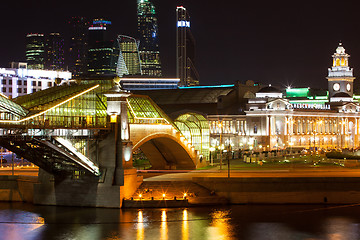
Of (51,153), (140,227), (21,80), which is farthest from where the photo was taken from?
(21,80)

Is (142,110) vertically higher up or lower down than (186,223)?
higher up

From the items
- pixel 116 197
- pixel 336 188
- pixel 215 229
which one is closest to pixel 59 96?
pixel 116 197

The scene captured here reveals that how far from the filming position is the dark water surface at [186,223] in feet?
186

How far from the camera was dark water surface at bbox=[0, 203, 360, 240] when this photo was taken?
5684cm

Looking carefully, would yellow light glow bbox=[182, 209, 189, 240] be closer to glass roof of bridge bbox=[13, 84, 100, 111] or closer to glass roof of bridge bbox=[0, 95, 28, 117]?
glass roof of bridge bbox=[13, 84, 100, 111]

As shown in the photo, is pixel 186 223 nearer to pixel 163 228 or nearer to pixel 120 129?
pixel 163 228

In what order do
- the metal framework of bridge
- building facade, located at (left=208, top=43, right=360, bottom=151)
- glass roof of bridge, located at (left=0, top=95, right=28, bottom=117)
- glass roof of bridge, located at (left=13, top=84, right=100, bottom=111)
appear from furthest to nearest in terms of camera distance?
building facade, located at (left=208, top=43, right=360, bottom=151) → glass roof of bridge, located at (left=13, top=84, right=100, bottom=111) → the metal framework of bridge → glass roof of bridge, located at (left=0, top=95, right=28, bottom=117)

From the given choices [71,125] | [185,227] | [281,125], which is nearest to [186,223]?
[185,227]

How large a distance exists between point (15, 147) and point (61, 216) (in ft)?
27.6

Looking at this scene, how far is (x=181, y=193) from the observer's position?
A: 69812 millimetres

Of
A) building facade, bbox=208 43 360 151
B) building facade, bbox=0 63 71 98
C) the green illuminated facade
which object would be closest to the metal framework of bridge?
the green illuminated facade

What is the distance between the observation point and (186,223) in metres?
60.8

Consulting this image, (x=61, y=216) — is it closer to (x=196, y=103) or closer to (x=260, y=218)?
(x=260, y=218)

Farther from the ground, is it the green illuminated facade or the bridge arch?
the green illuminated facade
